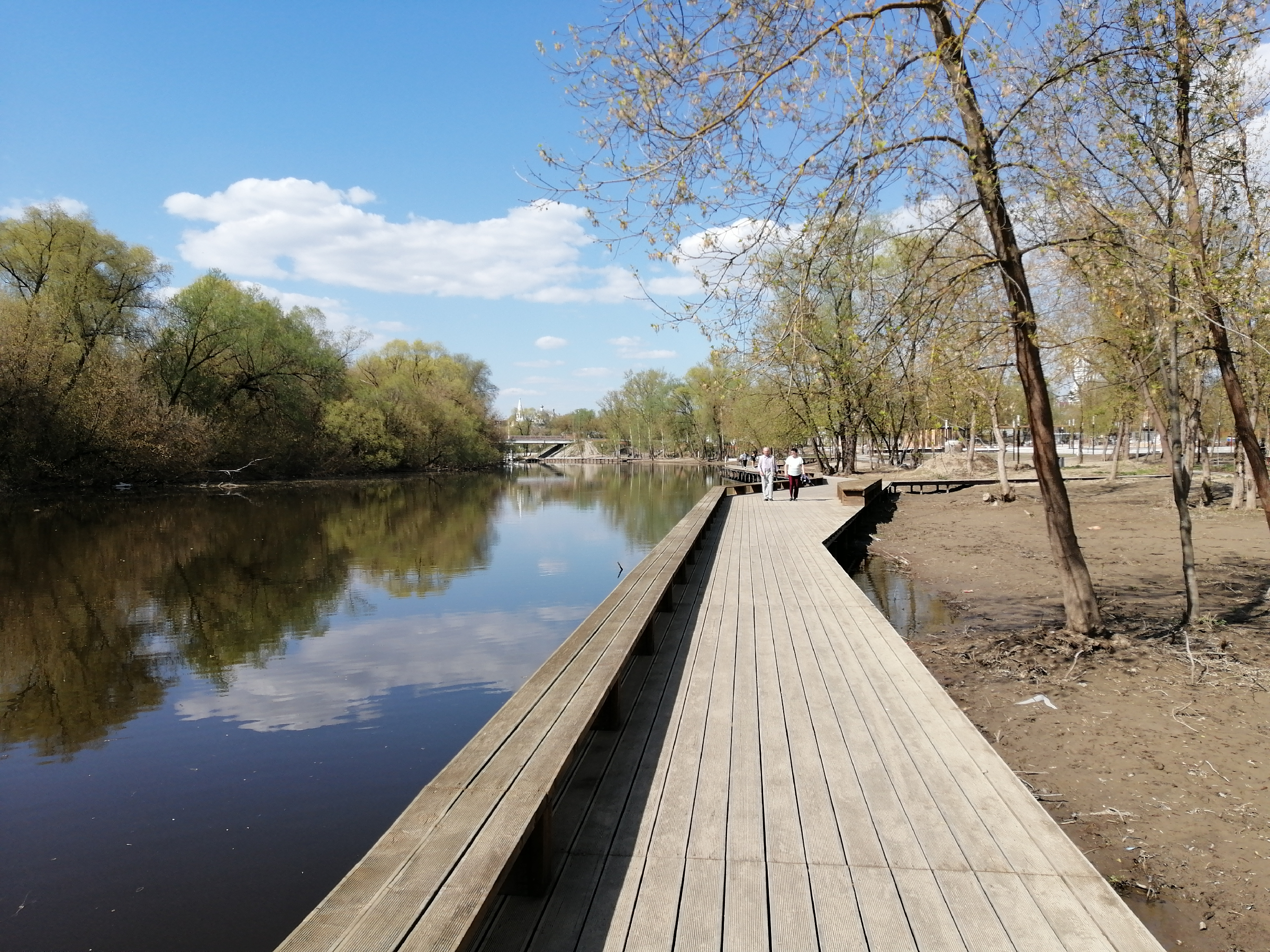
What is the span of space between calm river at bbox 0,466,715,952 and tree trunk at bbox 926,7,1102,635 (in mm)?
5584

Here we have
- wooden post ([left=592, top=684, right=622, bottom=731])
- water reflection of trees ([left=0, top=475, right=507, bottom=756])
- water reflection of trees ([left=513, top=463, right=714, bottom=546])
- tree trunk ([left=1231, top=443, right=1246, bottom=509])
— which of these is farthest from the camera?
water reflection of trees ([left=513, top=463, right=714, bottom=546])

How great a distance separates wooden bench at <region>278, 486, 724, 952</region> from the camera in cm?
216

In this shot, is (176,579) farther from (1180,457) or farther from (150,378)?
(150,378)

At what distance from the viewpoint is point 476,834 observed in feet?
8.79

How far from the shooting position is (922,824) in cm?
350

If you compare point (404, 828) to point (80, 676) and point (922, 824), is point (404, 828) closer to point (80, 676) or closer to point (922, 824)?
point (922, 824)

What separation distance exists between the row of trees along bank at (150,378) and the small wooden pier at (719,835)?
119 ft

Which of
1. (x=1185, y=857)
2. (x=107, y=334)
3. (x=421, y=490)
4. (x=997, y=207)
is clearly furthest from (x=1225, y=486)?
(x=107, y=334)

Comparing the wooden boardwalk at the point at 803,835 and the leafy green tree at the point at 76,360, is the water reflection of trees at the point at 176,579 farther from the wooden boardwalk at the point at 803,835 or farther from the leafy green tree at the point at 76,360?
the wooden boardwalk at the point at 803,835

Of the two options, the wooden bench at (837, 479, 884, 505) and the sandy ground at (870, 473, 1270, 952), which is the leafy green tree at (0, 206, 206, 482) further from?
the sandy ground at (870, 473, 1270, 952)

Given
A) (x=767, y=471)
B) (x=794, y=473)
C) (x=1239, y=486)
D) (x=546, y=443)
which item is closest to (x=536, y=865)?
(x=767, y=471)

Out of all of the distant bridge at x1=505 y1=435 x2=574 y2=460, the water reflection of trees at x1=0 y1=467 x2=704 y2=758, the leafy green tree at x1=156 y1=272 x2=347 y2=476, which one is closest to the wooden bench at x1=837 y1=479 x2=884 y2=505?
the water reflection of trees at x1=0 y1=467 x2=704 y2=758

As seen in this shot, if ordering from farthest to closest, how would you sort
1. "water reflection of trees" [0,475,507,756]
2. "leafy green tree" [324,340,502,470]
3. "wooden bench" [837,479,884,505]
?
"leafy green tree" [324,340,502,470] → "wooden bench" [837,479,884,505] → "water reflection of trees" [0,475,507,756]

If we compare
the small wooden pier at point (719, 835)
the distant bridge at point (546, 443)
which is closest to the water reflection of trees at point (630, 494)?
the small wooden pier at point (719, 835)
